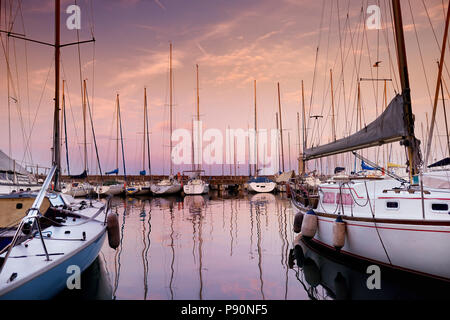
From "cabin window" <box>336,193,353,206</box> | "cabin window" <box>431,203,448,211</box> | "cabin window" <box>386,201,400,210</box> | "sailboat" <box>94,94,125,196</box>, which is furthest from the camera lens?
"sailboat" <box>94,94,125,196</box>

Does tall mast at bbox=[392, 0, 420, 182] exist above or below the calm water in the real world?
above

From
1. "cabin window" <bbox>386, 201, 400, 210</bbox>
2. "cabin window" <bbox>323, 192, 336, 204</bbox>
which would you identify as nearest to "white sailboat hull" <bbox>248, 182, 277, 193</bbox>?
"cabin window" <bbox>323, 192, 336, 204</bbox>

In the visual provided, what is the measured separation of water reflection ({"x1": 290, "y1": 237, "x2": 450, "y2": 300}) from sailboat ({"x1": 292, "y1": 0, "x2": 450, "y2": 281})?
0.96ft

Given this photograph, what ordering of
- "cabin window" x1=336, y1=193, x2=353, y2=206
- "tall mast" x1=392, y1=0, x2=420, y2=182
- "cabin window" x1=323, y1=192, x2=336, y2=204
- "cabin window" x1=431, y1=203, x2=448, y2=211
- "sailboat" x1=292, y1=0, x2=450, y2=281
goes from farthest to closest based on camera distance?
"cabin window" x1=323, y1=192, x2=336, y2=204 < "cabin window" x1=336, y1=193, x2=353, y2=206 < "tall mast" x1=392, y1=0, x2=420, y2=182 < "cabin window" x1=431, y1=203, x2=448, y2=211 < "sailboat" x1=292, y1=0, x2=450, y2=281

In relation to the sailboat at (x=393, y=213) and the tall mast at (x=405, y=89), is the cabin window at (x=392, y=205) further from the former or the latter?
the tall mast at (x=405, y=89)

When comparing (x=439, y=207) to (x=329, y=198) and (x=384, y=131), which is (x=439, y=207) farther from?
(x=329, y=198)

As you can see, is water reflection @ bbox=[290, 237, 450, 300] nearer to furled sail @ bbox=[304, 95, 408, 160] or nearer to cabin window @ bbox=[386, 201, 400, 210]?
cabin window @ bbox=[386, 201, 400, 210]

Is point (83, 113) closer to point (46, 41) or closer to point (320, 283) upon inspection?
point (46, 41)

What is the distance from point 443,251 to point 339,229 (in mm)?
2438

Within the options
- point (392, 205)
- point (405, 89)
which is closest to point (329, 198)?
point (392, 205)

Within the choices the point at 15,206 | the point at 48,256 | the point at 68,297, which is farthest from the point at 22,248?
the point at 15,206

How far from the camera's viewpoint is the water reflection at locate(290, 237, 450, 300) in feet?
20.0

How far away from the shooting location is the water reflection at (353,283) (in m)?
6.09
